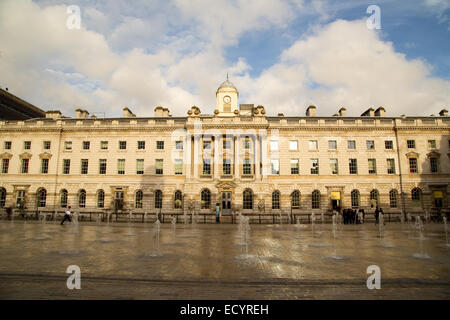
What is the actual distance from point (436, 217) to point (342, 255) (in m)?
29.3

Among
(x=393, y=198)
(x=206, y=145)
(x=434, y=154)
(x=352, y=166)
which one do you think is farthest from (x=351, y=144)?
(x=206, y=145)

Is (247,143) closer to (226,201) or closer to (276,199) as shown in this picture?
(226,201)

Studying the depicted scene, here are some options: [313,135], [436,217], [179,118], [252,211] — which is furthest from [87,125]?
[436,217]

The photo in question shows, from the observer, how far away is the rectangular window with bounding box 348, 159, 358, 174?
35.0m

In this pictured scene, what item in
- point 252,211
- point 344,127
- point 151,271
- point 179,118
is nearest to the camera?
point 151,271

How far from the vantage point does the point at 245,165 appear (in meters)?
35.1

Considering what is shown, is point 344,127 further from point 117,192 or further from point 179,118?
point 117,192

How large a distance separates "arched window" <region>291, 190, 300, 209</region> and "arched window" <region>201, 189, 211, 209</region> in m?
11.8

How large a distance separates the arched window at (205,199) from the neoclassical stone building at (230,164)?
0.46 ft

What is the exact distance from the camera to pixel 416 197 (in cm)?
3375

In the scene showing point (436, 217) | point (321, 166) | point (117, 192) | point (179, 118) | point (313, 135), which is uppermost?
point (179, 118)

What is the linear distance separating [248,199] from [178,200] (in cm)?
988

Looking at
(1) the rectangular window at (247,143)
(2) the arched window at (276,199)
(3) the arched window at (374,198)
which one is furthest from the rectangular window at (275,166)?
(3) the arched window at (374,198)

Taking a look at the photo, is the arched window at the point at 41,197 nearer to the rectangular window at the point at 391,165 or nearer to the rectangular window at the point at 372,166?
the rectangular window at the point at 372,166
